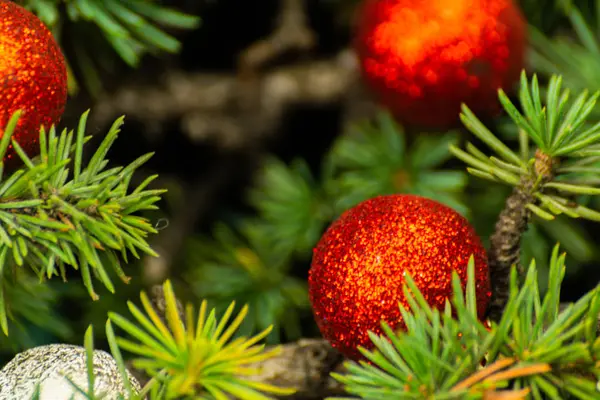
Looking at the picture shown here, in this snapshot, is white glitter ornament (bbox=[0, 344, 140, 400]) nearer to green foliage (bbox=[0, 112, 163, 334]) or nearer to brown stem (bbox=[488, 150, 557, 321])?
green foliage (bbox=[0, 112, 163, 334])

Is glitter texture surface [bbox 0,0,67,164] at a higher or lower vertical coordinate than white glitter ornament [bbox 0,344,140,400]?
higher

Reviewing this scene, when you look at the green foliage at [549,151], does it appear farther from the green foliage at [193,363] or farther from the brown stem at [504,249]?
the green foliage at [193,363]

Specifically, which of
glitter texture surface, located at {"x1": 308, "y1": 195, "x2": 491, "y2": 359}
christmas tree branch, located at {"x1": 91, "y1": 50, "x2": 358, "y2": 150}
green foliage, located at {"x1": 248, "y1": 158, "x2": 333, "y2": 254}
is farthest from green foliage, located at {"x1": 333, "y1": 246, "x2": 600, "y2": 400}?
christmas tree branch, located at {"x1": 91, "y1": 50, "x2": 358, "y2": 150}

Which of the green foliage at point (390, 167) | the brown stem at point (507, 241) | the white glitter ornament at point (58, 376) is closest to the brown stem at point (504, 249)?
the brown stem at point (507, 241)

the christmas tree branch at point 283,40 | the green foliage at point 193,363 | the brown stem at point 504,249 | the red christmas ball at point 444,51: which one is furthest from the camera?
the christmas tree branch at point 283,40

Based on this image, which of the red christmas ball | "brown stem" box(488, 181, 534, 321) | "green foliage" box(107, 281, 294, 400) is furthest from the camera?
the red christmas ball

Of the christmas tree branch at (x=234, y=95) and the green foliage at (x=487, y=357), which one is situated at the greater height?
the christmas tree branch at (x=234, y=95)

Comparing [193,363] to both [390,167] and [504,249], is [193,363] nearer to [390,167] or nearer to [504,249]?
[504,249]
